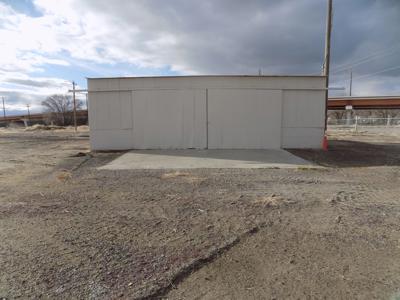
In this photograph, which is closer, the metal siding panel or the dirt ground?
the dirt ground

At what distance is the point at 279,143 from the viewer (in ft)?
43.5

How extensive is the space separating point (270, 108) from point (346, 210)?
29.3 feet

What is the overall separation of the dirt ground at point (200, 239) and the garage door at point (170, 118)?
6.30 meters

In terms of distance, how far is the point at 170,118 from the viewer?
13.0 metres

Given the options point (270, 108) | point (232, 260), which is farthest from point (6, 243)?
point (270, 108)

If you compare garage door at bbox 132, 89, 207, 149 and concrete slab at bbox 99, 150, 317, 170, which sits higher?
garage door at bbox 132, 89, 207, 149

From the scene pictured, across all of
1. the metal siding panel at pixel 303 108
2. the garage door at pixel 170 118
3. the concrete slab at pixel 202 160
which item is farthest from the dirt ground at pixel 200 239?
the metal siding panel at pixel 303 108

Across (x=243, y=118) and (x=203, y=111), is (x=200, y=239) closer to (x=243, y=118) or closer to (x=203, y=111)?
(x=203, y=111)

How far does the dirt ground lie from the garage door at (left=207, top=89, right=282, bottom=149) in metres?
6.33

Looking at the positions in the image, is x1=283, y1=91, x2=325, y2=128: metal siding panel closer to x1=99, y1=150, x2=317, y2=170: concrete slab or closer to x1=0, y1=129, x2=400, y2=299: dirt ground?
x1=99, y1=150, x2=317, y2=170: concrete slab

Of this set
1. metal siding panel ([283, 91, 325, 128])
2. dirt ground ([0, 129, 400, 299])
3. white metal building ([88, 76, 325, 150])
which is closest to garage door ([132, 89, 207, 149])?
white metal building ([88, 76, 325, 150])

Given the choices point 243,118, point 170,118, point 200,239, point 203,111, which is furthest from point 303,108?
point 200,239

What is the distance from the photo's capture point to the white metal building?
1291 cm

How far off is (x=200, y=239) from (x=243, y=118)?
1002cm
